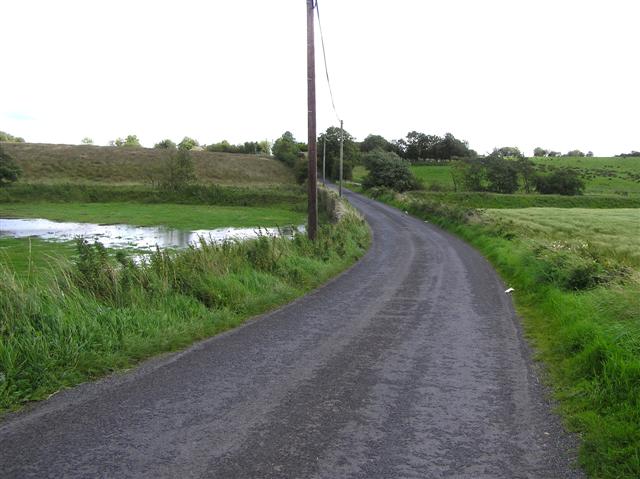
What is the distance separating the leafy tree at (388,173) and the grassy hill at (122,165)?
788 inches

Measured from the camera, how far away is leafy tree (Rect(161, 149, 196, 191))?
65.0 metres

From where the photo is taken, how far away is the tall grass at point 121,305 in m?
5.80

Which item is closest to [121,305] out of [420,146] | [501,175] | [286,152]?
[501,175]

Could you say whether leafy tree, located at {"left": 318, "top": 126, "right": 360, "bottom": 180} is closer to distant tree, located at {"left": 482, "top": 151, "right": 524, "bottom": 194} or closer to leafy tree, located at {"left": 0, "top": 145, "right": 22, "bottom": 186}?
distant tree, located at {"left": 482, "top": 151, "right": 524, "bottom": 194}

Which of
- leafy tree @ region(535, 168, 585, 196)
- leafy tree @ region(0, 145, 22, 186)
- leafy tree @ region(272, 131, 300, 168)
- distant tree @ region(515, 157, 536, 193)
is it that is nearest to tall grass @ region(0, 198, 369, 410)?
leafy tree @ region(0, 145, 22, 186)

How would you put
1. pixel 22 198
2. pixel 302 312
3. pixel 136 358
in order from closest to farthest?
pixel 136 358
pixel 302 312
pixel 22 198

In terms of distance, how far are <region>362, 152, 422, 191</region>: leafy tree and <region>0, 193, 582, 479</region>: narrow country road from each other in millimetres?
63156

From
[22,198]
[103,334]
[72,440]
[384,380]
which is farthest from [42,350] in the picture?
→ [22,198]

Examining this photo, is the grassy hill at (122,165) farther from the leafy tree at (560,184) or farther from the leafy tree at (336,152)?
the leafy tree at (560,184)

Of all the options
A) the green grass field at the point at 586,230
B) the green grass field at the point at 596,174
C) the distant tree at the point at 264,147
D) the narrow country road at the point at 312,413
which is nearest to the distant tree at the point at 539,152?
the green grass field at the point at 596,174

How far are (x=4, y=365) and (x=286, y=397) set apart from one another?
3.02m

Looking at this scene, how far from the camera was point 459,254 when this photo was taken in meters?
20.8

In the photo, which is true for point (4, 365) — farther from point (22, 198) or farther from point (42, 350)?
point (22, 198)

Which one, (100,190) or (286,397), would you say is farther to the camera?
(100,190)
